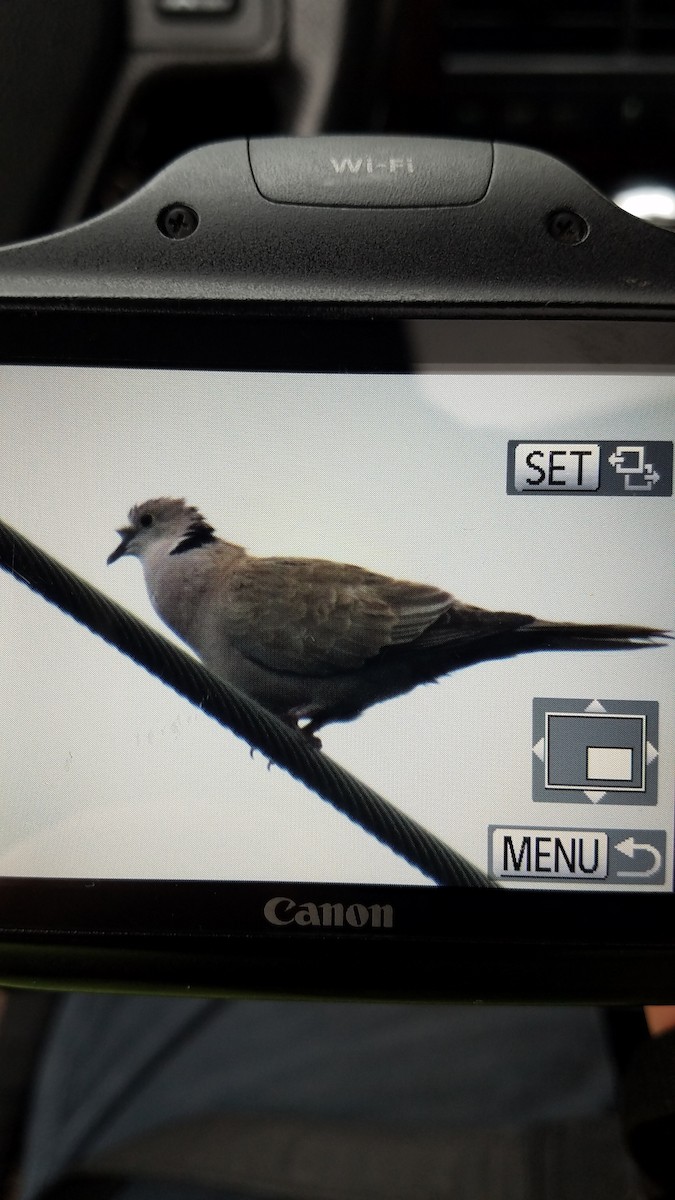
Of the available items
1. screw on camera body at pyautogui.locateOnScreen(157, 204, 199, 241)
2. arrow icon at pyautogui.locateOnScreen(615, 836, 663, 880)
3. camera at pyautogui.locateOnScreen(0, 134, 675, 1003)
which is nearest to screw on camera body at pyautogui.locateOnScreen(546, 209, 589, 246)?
camera at pyautogui.locateOnScreen(0, 134, 675, 1003)

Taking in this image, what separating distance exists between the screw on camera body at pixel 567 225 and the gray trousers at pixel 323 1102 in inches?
17.5

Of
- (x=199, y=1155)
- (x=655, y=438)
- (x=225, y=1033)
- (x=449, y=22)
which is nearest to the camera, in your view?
(x=655, y=438)

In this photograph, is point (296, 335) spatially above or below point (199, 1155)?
above

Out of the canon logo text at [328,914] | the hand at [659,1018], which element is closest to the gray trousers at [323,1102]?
the hand at [659,1018]

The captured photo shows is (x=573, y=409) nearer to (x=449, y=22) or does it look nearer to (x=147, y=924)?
(x=147, y=924)

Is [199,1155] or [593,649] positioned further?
[199,1155]

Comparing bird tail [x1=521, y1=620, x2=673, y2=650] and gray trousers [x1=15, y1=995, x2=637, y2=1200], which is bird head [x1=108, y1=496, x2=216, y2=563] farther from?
gray trousers [x1=15, y1=995, x2=637, y2=1200]

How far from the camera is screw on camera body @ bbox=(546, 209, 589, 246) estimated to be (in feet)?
1.36

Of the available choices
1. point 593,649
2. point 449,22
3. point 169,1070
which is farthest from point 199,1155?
point 449,22

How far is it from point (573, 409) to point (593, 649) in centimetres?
10

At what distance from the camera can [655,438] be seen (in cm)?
40

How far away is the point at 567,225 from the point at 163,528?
0.71 feet

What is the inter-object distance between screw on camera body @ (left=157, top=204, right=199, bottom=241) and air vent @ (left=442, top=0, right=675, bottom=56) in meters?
0.48

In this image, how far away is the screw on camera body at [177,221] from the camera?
42cm
